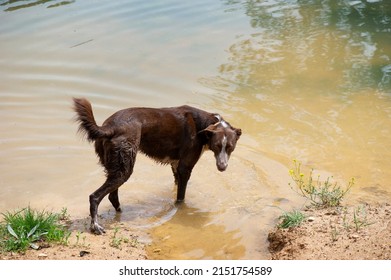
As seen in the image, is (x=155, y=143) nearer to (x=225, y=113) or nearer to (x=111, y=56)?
(x=225, y=113)

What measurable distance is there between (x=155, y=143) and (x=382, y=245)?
2.95 metres

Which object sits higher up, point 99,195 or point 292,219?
point 99,195

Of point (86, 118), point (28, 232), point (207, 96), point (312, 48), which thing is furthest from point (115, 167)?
point (312, 48)

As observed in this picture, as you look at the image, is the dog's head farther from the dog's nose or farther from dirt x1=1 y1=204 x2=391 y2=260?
dirt x1=1 y1=204 x2=391 y2=260

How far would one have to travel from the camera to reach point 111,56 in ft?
40.0

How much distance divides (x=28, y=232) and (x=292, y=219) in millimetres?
2748

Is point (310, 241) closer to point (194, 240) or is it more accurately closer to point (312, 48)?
point (194, 240)

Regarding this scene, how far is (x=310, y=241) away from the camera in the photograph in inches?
225

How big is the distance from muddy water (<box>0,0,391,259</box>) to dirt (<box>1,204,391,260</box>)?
32cm

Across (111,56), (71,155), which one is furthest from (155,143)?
(111,56)

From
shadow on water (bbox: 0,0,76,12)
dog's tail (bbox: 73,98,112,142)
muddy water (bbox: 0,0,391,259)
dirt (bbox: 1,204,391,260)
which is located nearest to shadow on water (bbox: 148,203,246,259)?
muddy water (bbox: 0,0,391,259)

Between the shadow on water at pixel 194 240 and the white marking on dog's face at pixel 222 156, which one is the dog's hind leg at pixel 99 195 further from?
the white marking on dog's face at pixel 222 156

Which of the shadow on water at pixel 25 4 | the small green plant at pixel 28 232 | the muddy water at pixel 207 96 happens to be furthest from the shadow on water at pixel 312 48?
the small green plant at pixel 28 232

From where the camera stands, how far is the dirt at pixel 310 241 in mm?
5375
